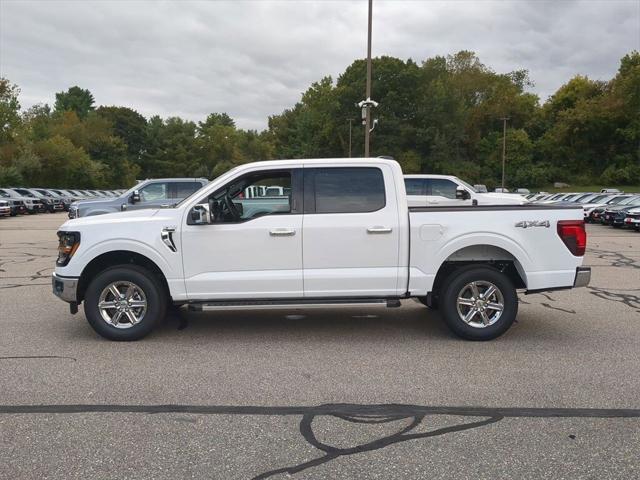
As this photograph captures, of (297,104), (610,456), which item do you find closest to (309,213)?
(610,456)

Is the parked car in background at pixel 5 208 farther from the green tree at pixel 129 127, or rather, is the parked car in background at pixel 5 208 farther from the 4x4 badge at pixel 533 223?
the green tree at pixel 129 127

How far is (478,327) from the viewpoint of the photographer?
6.03 metres

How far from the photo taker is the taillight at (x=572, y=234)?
6016 millimetres

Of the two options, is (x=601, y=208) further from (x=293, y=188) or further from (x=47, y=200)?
(x=47, y=200)

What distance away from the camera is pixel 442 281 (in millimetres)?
6355

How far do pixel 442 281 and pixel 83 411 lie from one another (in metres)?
3.98

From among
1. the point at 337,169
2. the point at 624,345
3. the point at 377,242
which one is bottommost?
the point at 624,345

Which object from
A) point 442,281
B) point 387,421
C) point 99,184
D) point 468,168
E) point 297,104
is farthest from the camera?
point 297,104

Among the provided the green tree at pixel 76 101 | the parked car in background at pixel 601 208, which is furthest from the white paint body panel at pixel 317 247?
the green tree at pixel 76 101

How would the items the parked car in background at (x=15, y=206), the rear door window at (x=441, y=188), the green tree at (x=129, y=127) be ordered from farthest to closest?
1. the green tree at (x=129, y=127)
2. the parked car in background at (x=15, y=206)
3. the rear door window at (x=441, y=188)

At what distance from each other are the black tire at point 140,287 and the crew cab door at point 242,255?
0.37 meters

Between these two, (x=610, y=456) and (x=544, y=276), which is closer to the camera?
(x=610, y=456)

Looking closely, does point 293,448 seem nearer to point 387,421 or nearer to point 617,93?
point 387,421

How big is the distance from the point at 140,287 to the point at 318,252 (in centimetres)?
196
